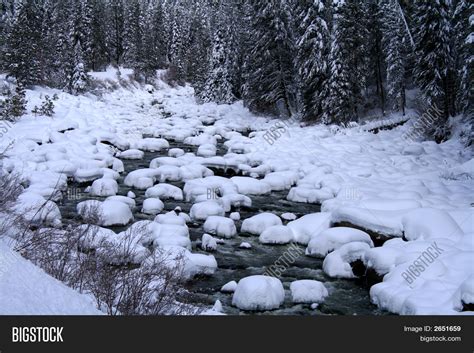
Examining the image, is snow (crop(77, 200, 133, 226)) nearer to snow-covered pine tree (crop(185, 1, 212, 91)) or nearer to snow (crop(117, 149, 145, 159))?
snow (crop(117, 149, 145, 159))

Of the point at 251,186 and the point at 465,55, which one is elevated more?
the point at 465,55

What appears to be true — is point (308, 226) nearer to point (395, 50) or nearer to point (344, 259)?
point (344, 259)

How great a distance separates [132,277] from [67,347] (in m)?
2.14

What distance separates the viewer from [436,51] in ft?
83.7

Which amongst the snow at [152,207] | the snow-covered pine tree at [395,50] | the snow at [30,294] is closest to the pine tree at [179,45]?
the snow-covered pine tree at [395,50]

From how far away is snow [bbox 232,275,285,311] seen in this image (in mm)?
7977

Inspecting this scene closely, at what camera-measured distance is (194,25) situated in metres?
79.8

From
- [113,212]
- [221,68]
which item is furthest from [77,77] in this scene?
[113,212]

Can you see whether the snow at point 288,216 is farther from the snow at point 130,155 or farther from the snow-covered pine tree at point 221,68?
the snow-covered pine tree at point 221,68

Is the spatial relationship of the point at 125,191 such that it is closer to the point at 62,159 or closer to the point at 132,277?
the point at 62,159

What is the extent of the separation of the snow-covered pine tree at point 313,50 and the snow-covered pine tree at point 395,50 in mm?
4888

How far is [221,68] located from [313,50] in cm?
1712

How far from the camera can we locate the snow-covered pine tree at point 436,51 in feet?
82.6

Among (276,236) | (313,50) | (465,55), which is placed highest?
(313,50)
